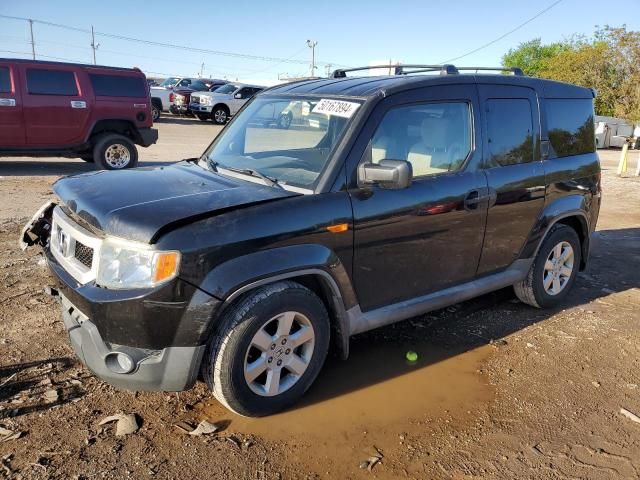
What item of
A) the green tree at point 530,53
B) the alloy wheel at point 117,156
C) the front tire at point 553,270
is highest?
the green tree at point 530,53

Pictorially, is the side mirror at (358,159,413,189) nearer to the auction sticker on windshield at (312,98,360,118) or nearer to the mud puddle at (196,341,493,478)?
the auction sticker on windshield at (312,98,360,118)

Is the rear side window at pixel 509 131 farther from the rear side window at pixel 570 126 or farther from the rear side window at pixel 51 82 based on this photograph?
the rear side window at pixel 51 82

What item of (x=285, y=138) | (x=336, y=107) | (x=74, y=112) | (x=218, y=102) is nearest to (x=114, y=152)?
(x=74, y=112)

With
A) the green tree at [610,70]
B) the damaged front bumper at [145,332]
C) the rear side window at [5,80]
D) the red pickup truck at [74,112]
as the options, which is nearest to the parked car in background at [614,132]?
the green tree at [610,70]

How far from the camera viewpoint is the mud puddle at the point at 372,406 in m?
2.93

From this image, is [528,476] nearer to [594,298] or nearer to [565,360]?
[565,360]

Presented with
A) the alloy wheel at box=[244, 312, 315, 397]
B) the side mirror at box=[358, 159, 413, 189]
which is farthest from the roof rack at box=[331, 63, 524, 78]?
the alloy wheel at box=[244, 312, 315, 397]

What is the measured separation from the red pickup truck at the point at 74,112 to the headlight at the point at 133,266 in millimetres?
7649

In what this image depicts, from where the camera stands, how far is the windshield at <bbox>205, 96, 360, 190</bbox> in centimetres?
343

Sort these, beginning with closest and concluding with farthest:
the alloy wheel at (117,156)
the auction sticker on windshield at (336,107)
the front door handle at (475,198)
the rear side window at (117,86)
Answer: the auction sticker on windshield at (336,107), the front door handle at (475,198), the rear side window at (117,86), the alloy wheel at (117,156)

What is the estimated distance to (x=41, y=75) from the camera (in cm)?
1018

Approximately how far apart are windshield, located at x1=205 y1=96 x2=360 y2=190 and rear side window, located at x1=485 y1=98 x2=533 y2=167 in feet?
4.12

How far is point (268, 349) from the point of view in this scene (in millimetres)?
3037

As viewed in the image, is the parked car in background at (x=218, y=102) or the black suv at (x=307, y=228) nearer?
the black suv at (x=307, y=228)
